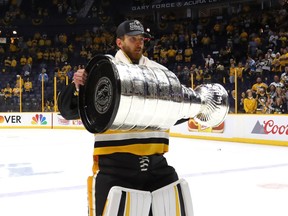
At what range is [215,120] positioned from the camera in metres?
2.05

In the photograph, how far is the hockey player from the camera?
6.29ft

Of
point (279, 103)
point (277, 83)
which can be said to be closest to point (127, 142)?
point (279, 103)

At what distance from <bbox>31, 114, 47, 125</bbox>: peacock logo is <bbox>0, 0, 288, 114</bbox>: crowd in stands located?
0.56 meters

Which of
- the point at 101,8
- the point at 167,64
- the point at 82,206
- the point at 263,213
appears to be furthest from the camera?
the point at 101,8

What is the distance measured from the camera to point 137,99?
63.1 inches

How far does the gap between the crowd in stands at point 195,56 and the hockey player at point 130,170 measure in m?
7.99

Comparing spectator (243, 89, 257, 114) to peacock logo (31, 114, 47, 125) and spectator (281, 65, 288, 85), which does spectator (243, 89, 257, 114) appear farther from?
peacock logo (31, 114, 47, 125)

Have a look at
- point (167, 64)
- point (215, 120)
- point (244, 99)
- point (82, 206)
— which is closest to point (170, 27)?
point (167, 64)

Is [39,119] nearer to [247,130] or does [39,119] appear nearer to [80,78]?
[247,130]

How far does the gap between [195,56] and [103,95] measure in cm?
1601

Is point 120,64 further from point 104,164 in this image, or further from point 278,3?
point 278,3

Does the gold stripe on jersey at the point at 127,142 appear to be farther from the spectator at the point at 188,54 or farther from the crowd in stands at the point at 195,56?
the spectator at the point at 188,54

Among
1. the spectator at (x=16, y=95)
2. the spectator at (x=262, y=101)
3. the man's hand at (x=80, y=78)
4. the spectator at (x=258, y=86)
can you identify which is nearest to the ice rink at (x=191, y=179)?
the spectator at (x=262, y=101)

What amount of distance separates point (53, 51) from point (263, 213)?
18.6 metres
